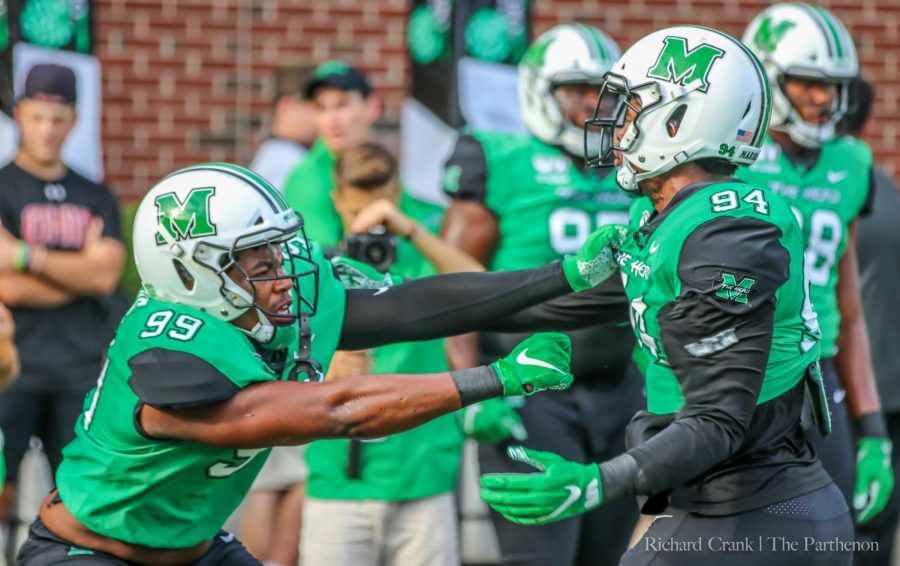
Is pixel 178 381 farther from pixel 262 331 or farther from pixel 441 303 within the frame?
pixel 441 303

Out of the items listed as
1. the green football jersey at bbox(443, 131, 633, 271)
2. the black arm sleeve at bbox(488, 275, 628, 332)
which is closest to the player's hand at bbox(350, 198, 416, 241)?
the green football jersey at bbox(443, 131, 633, 271)

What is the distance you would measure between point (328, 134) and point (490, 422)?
2042 millimetres

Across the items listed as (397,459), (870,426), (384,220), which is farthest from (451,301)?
(870,426)

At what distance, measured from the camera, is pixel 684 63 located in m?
3.35

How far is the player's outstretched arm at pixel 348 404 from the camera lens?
327 cm

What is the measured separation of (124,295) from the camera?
7.32 m

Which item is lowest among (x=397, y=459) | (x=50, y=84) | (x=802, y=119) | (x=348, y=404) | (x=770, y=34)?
(x=397, y=459)

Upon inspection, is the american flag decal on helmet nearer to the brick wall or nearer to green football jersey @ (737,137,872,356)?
green football jersey @ (737,137,872,356)

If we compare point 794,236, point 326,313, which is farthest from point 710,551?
point 326,313

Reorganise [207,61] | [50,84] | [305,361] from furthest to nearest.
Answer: [207,61], [50,84], [305,361]

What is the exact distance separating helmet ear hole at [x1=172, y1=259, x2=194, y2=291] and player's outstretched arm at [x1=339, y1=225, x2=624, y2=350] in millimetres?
420

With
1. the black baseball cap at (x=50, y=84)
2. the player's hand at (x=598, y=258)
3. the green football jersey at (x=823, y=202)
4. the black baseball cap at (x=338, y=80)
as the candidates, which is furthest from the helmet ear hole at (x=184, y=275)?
the black baseball cap at (x=338, y=80)

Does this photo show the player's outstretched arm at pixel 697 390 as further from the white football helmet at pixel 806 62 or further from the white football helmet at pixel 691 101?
the white football helmet at pixel 806 62

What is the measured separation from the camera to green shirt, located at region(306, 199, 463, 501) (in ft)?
16.0
